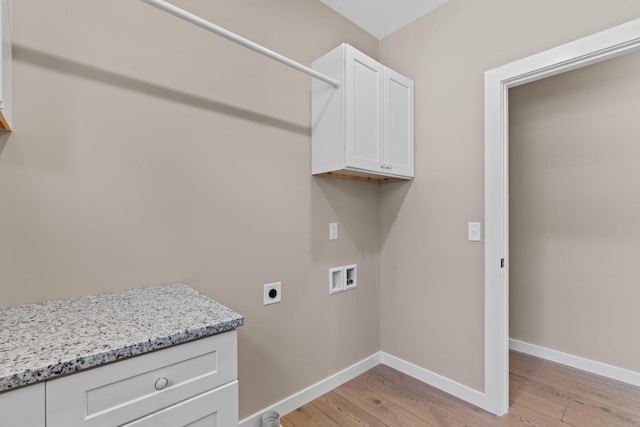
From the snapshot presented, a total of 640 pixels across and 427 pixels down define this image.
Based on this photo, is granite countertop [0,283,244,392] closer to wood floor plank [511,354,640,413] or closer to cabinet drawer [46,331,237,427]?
cabinet drawer [46,331,237,427]

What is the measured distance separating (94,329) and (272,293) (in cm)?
101

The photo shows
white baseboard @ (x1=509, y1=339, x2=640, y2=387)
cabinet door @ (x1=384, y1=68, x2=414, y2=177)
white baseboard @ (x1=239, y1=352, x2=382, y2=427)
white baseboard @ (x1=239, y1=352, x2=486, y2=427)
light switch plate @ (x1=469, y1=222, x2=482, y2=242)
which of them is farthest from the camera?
white baseboard @ (x1=509, y1=339, x2=640, y2=387)

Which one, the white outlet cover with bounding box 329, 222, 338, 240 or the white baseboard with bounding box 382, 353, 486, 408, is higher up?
the white outlet cover with bounding box 329, 222, 338, 240

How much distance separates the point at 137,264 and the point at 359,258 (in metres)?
1.51

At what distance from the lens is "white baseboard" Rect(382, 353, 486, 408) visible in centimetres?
198

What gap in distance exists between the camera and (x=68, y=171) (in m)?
1.21

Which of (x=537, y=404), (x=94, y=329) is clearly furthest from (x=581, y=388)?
(x=94, y=329)

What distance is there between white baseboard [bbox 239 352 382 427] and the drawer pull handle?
1.02 m

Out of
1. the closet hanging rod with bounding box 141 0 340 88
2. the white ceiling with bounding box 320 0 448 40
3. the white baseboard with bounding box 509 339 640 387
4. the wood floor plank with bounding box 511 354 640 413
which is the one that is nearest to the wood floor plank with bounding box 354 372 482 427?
the wood floor plank with bounding box 511 354 640 413

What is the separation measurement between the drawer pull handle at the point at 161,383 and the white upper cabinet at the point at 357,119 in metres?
1.33

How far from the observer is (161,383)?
2.87 feet

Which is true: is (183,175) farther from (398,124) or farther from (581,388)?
(581,388)

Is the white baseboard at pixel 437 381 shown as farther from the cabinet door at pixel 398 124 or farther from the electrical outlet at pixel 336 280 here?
the cabinet door at pixel 398 124

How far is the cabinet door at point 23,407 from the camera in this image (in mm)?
663
